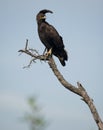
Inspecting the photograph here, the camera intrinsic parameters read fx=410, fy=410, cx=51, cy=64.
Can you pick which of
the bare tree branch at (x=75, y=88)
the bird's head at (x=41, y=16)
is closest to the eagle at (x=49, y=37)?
the bird's head at (x=41, y=16)

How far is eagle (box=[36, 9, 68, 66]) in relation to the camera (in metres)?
14.0

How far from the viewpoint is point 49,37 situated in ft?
46.9

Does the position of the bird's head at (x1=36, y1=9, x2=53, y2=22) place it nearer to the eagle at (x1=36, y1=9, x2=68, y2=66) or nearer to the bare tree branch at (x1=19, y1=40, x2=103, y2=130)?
the eagle at (x1=36, y1=9, x2=68, y2=66)

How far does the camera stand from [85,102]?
11.1 meters

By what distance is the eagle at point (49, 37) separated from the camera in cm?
1395

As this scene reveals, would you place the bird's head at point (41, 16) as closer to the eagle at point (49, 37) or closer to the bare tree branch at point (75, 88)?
the eagle at point (49, 37)

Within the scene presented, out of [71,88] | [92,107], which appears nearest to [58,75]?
[71,88]

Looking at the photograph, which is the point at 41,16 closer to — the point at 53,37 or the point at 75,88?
the point at 53,37

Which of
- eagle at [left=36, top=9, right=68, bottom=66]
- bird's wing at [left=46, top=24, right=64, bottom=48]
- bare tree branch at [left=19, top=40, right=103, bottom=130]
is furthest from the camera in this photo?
bird's wing at [left=46, top=24, right=64, bottom=48]

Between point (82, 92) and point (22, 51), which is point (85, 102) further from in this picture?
point (22, 51)

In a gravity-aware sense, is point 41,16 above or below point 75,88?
above

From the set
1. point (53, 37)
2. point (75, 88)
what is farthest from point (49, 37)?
point (75, 88)

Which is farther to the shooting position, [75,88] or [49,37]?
[49,37]

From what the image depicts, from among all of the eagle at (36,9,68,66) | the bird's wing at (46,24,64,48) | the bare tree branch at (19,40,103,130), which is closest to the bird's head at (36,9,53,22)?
the eagle at (36,9,68,66)
